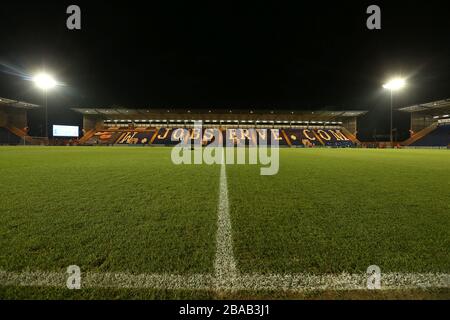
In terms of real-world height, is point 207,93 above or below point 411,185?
above

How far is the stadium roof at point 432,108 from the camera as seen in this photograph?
3634cm

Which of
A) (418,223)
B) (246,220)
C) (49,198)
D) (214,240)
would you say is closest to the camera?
(214,240)

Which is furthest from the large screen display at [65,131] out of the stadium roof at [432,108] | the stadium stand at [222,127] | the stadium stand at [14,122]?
the stadium roof at [432,108]

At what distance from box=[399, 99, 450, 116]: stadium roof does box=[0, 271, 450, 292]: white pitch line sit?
4575 centimetres

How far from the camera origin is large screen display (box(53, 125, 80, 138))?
4272 cm

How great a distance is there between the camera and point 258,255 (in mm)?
1977

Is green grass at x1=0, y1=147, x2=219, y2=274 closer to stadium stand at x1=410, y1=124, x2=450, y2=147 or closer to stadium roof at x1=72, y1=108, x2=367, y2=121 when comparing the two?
stadium roof at x1=72, y1=108, x2=367, y2=121

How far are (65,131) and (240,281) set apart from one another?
5176cm

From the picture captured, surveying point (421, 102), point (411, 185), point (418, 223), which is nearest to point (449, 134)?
point (421, 102)

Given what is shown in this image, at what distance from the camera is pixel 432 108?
3975 centimetres

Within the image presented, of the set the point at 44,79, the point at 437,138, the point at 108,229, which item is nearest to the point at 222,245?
the point at 108,229
